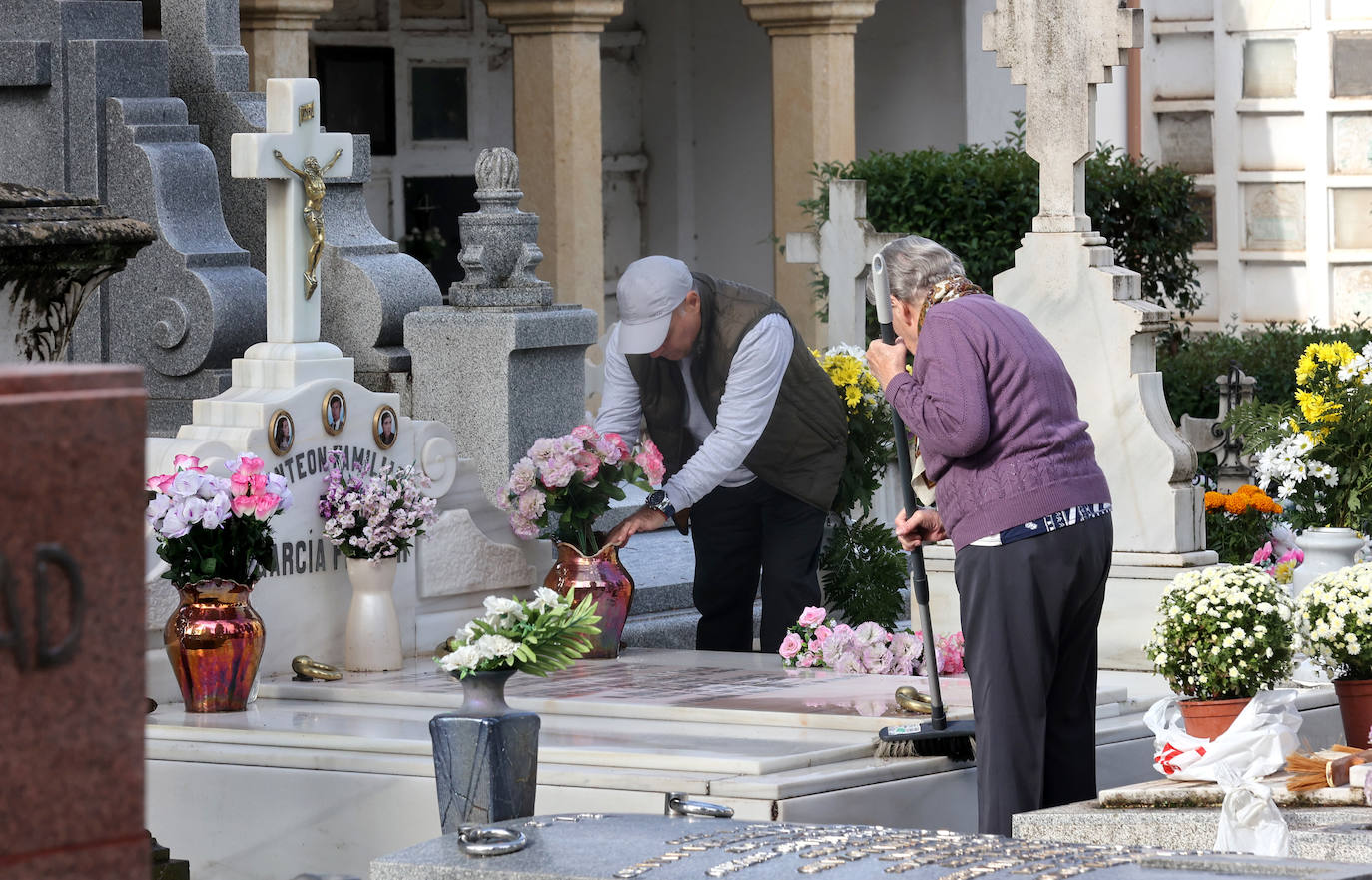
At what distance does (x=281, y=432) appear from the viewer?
6691mm

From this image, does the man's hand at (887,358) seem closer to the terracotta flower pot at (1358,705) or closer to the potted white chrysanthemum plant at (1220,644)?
the potted white chrysanthemum plant at (1220,644)

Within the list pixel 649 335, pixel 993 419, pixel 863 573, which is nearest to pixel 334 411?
pixel 649 335

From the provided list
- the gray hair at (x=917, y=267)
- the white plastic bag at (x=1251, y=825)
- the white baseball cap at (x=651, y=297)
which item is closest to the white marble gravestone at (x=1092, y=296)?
the white baseball cap at (x=651, y=297)

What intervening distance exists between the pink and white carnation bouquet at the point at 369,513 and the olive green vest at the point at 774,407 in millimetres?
853

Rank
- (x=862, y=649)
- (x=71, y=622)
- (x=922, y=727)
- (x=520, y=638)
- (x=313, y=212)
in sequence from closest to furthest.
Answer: (x=71, y=622), (x=520, y=638), (x=922, y=727), (x=862, y=649), (x=313, y=212)

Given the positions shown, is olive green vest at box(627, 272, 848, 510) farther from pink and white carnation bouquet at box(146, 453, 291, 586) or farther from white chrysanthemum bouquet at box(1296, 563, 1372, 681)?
white chrysanthemum bouquet at box(1296, 563, 1372, 681)

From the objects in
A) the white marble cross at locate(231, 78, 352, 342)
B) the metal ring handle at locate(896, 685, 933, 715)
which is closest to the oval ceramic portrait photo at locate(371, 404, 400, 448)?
the white marble cross at locate(231, 78, 352, 342)

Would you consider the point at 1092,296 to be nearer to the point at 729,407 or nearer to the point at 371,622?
the point at 729,407

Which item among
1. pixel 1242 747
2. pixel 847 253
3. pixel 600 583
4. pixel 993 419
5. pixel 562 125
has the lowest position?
pixel 1242 747

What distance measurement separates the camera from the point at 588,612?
4453 mm

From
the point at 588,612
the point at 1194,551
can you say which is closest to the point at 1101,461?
the point at 1194,551

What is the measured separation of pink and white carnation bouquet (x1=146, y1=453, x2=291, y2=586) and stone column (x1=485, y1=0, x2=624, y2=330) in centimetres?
704

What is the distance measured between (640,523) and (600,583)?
0.83ft

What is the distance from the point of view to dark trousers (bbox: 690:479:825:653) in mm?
7305
